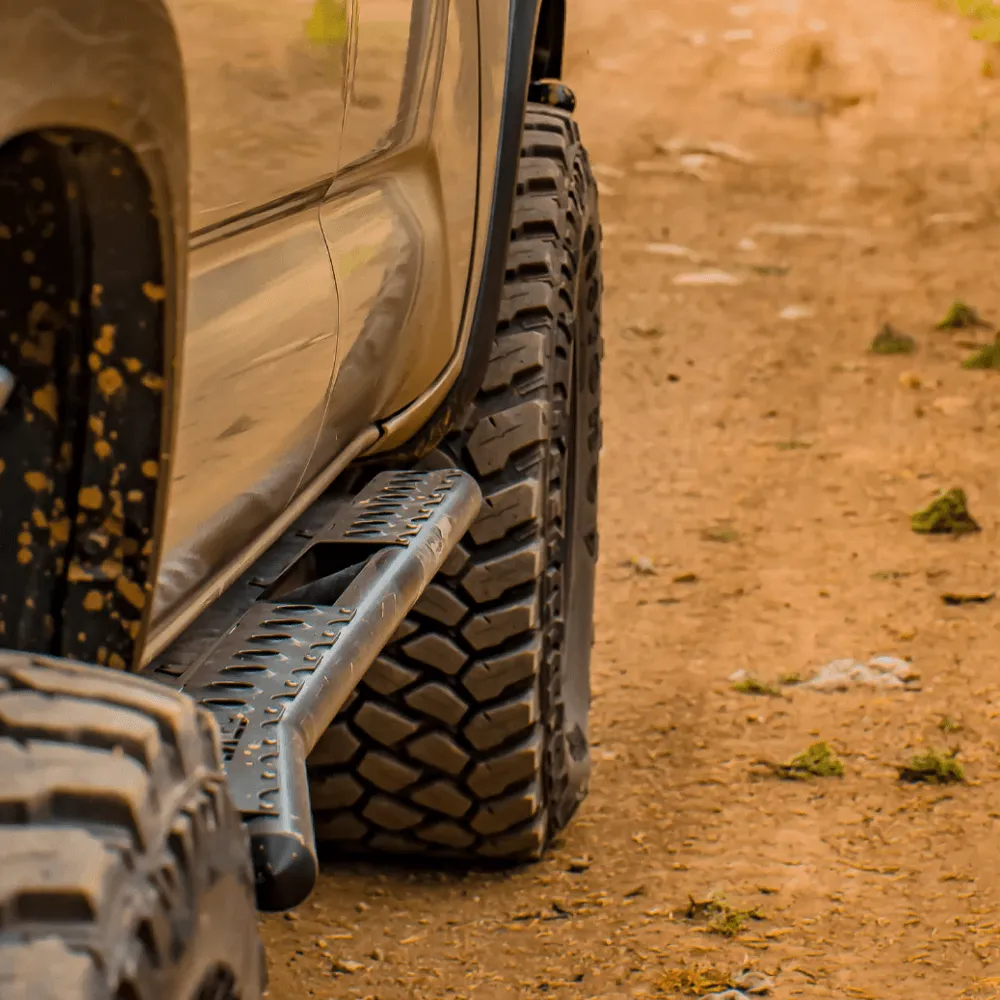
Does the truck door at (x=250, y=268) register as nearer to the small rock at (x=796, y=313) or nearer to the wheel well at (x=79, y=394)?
the wheel well at (x=79, y=394)

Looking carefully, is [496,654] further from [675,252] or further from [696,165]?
[696,165]

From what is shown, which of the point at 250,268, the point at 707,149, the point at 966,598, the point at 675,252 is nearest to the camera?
the point at 250,268

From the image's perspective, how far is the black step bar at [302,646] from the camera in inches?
42.0

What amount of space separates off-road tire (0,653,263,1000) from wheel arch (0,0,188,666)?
0.48ft

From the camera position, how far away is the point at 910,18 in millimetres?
10328

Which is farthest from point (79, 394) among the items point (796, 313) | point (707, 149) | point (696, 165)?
point (707, 149)

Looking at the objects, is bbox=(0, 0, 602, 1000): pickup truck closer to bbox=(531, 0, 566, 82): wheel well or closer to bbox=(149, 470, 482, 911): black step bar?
bbox=(149, 470, 482, 911): black step bar

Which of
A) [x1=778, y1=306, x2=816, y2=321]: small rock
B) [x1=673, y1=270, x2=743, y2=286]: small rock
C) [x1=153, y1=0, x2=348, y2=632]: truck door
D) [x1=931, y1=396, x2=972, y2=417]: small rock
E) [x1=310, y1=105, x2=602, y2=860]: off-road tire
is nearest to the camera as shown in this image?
[x1=153, y1=0, x2=348, y2=632]: truck door

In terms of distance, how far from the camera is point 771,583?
410 cm

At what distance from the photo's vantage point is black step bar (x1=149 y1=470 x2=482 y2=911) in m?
1.07

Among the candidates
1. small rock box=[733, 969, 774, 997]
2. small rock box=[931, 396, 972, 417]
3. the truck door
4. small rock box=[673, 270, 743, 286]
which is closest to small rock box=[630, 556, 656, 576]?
small rock box=[931, 396, 972, 417]

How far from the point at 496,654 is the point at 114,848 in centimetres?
165

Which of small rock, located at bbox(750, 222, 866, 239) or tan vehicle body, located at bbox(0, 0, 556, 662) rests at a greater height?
tan vehicle body, located at bbox(0, 0, 556, 662)

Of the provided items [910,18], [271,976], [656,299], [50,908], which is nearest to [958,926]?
[271,976]
